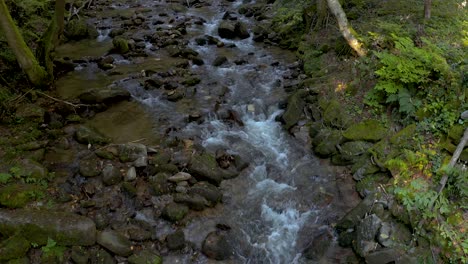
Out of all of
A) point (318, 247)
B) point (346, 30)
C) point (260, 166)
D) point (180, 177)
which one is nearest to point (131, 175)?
point (180, 177)

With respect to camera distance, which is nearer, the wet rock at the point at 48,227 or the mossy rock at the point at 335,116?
the wet rock at the point at 48,227

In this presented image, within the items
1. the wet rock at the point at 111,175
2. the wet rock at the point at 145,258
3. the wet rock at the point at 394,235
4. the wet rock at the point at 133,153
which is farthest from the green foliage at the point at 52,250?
the wet rock at the point at 394,235

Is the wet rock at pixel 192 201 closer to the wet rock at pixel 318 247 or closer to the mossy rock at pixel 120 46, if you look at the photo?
the wet rock at pixel 318 247

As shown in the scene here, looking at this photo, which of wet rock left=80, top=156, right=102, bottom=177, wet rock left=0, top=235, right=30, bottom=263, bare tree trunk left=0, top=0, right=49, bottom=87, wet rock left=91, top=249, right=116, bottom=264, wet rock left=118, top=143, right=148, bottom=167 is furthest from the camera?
bare tree trunk left=0, top=0, right=49, bottom=87

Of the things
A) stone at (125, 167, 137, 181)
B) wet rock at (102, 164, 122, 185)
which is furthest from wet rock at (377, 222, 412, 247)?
wet rock at (102, 164, 122, 185)

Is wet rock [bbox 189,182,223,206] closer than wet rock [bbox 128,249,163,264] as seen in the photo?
No

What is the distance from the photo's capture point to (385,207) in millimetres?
6984

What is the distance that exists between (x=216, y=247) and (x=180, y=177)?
76.9 inches

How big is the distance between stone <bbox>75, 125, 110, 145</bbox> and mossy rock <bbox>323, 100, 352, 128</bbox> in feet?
19.8

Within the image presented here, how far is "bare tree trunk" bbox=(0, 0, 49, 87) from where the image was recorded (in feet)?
30.3

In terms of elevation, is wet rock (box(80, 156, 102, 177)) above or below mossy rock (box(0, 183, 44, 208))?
below

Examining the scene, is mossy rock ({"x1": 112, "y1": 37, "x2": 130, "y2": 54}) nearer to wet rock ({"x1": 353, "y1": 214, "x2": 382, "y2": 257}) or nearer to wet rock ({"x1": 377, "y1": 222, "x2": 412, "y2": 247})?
wet rock ({"x1": 353, "y1": 214, "x2": 382, "y2": 257})

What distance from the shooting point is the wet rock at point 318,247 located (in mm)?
6793

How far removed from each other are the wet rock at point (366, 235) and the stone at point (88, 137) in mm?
6479
